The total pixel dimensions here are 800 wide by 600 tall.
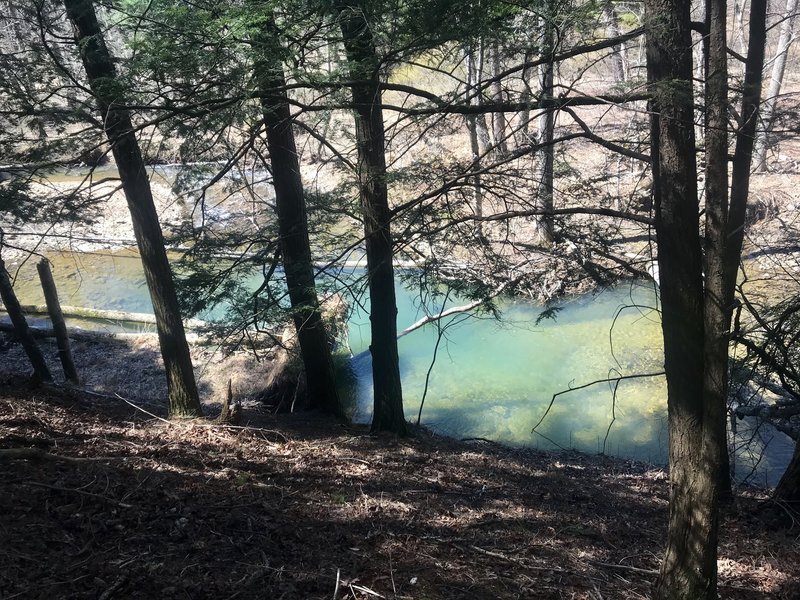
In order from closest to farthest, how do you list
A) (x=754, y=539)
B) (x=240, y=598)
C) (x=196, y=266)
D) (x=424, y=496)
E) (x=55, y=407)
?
1. (x=240, y=598)
2. (x=754, y=539)
3. (x=424, y=496)
4. (x=55, y=407)
5. (x=196, y=266)

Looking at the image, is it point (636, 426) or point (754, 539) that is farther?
point (636, 426)

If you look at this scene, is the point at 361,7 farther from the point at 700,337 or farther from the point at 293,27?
the point at 700,337

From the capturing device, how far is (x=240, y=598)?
12.6ft

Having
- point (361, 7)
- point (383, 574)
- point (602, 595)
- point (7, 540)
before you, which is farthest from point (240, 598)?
point (361, 7)

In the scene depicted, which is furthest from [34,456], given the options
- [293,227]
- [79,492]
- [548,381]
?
[548,381]

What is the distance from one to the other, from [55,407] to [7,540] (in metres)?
3.89

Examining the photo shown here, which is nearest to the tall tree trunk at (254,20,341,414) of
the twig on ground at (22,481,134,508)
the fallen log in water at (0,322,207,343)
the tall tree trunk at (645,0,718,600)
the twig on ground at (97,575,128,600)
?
the twig on ground at (22,481,134,508)

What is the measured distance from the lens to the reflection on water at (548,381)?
39.1ft

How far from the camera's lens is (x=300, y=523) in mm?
5117

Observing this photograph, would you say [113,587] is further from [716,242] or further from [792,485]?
[792,485]

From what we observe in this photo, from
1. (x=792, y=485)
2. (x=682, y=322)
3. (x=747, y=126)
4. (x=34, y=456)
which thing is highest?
(x=747, y=126)

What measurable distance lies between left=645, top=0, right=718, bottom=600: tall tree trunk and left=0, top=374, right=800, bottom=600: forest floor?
2.76ft

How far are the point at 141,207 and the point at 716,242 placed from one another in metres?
6.96

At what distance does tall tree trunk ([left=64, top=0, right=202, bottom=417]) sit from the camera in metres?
7.13
